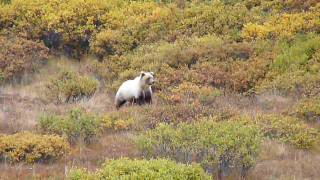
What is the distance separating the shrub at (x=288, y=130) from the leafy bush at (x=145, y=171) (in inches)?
144

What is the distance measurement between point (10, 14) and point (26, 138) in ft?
41.0

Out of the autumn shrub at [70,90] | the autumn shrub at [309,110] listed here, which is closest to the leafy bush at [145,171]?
the autumn shrub at [309,110]

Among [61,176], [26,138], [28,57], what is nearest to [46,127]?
[26,138]

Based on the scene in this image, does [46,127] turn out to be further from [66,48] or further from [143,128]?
[66,48]

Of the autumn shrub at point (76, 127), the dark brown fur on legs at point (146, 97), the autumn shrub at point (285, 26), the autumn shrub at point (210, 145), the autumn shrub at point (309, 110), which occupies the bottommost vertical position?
the dark brown fur on legs at point (146, 97)

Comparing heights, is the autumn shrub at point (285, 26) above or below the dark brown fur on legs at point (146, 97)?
above

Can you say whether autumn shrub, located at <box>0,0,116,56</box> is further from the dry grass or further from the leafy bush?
the leafy bush

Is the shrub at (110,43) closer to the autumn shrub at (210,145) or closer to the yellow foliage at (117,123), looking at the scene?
the yellow foliage at (117,123)

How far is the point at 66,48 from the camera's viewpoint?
21859 millimetres

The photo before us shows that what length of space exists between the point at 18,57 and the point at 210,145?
35.8ft

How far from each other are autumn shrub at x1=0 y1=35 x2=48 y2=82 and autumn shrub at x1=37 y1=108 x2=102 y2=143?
638 centimetres

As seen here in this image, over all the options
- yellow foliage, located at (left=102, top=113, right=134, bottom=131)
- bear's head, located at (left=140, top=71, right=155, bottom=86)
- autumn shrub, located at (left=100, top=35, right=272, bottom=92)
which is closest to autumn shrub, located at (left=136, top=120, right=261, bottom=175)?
yellow foliage, located at (left=102, top=113, right=134, bottom=131)

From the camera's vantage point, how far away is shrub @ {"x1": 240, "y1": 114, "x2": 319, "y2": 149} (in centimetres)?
1160

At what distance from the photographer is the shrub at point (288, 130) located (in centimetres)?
1160
